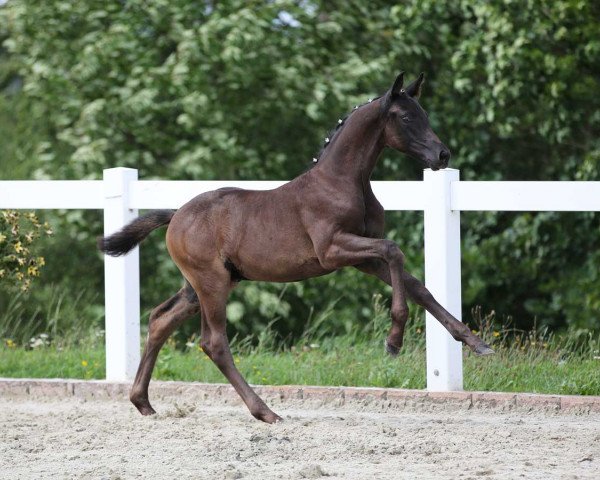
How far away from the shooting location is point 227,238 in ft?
21.5

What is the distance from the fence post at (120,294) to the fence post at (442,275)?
2080 mm

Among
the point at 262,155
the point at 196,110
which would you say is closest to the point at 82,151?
the point at 196,110

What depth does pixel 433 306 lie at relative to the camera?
5996mm

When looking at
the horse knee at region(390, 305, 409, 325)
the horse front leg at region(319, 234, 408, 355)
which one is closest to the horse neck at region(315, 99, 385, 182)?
the horse front leg at region(319, 234, 408, 355)

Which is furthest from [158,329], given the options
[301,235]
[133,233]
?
[301,235]

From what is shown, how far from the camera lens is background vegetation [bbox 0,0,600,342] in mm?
12398

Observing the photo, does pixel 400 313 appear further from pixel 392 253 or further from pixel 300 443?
pixel 300 443

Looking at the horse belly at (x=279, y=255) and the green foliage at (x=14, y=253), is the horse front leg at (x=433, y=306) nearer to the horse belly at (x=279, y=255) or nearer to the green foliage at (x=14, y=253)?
the horse belly at (x=279, y=255)

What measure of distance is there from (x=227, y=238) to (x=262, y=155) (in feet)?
27.9

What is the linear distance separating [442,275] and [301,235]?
141 cm

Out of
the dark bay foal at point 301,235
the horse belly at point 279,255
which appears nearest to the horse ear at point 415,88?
the dark bay foal at point 301,235

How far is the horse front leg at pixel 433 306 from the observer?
19.1ft

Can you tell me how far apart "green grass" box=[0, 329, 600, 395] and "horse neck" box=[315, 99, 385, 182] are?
1975 millimetres

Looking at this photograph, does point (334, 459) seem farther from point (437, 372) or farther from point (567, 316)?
point (567, 316)
